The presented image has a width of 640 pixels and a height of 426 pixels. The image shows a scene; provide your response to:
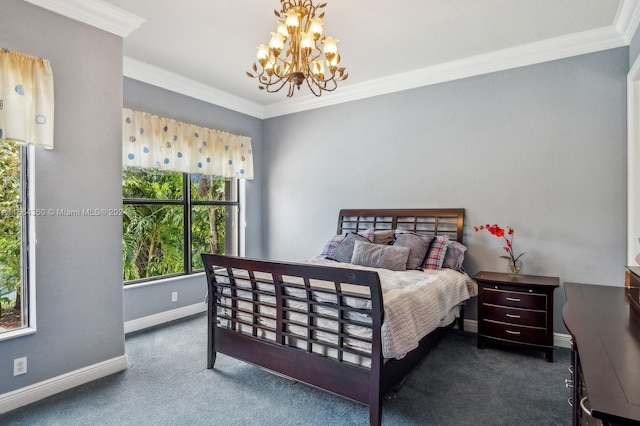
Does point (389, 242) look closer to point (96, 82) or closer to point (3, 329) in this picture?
point (96, 82)

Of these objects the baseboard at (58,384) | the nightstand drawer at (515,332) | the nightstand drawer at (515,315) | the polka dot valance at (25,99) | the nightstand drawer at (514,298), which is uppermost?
the polka dot valance at (25,99)

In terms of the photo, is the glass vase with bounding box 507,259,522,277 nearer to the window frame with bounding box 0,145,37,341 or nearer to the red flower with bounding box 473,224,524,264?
the red flower with bounding box 473,224,524,264

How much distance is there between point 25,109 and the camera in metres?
2.38

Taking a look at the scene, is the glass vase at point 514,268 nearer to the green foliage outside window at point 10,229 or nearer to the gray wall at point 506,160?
the gray wall at point 506,160

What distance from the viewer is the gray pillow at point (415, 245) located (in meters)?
3.57

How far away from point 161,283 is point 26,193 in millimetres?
1891

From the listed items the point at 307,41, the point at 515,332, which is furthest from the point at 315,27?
the point at 515,332

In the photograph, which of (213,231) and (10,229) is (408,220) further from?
(10,229)

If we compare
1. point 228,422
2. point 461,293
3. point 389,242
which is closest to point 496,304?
point 461,293

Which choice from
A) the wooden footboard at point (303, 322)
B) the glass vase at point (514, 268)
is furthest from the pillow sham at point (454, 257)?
the wooden footboard at point (303, 322)

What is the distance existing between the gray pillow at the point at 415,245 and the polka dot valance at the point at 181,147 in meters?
2.44

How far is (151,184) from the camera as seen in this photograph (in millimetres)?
4141

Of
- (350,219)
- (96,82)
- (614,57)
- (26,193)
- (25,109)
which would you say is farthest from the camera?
(350,219)

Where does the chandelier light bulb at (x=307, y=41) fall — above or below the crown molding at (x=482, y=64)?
below
